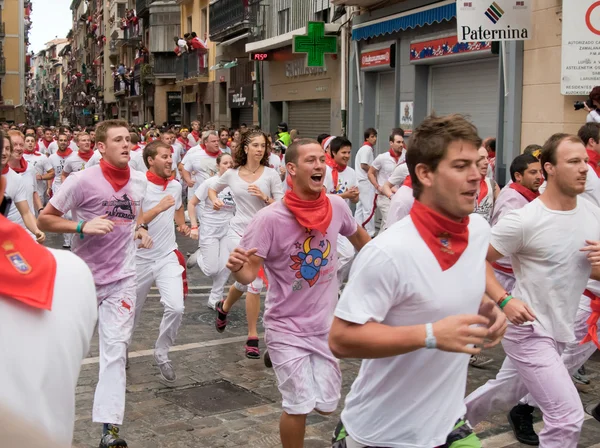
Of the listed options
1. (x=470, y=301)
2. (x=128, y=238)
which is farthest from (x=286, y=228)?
(x=470, y=301)

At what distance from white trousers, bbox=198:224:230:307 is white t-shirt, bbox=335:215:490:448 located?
268 inches

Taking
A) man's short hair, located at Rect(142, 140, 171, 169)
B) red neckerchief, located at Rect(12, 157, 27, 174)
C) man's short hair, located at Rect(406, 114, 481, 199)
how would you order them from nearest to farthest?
man's short hair, located at Rect(406, 114, 481, 199) → man's short hair, located at Rect(142, 140, 171, 169) → red neckerchief, located at Rect(12, 157, 27, 174)

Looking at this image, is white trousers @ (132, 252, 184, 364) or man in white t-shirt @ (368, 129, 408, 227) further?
man in white t-shirt @ (368, 129, 408, 227)

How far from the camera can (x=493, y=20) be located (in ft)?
42.6

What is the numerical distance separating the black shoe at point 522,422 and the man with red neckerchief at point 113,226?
2582mm

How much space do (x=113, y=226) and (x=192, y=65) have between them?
38725 millimetres

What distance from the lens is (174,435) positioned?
6051 mm

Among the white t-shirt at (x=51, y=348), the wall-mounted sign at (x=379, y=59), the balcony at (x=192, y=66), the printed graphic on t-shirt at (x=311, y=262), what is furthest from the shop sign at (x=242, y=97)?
the white t-shirt at (x=51, y=348)

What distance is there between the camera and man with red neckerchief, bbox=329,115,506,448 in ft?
10.8

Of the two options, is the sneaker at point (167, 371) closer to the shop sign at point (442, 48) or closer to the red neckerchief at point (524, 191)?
the red neckerchief at point (524, 191)

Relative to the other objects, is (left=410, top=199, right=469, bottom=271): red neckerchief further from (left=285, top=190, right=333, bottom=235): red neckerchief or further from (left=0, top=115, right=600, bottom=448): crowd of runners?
(left=285, top=190, right=333, bottom=235): red neckerchief

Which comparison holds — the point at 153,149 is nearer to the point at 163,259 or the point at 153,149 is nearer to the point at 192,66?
the point at 163,259

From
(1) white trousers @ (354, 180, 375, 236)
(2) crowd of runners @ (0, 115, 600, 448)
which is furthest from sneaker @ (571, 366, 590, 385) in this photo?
(1) white trousers @ (354, 180, 375, 236)

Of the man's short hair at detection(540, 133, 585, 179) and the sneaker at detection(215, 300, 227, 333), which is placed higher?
the man's short hair at detection(540, 133, 585, 179)
